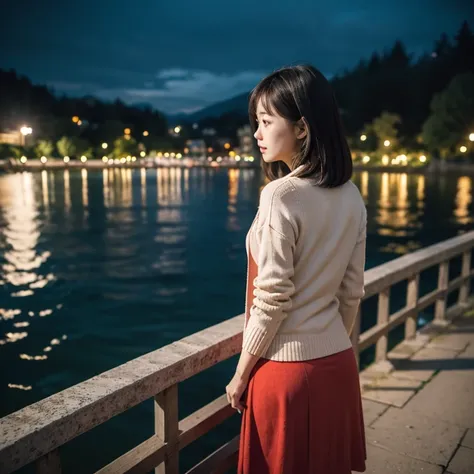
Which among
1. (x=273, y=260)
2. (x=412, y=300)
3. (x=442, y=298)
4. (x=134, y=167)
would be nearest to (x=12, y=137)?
(x=134, y=167)

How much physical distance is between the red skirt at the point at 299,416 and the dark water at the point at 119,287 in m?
4.69

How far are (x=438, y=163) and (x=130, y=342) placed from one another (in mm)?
67894

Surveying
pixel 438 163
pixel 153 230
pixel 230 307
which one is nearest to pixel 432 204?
pixel 153 230

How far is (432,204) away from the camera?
1284 inches

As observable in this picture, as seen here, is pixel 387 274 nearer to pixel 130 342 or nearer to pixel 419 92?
pixel 130 342

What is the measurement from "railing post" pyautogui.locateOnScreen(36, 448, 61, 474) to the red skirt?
64 centimetres

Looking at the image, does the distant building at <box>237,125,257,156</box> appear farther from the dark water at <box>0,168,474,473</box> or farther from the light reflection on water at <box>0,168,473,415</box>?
the dark water at <box>0,168,474,473</box>

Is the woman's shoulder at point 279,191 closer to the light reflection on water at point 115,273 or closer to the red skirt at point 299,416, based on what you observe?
the red skirt at point 299,416

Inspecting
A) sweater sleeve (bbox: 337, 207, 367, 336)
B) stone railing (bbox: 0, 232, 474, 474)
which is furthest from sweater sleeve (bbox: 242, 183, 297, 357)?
stone railing (bbox: 0, 232, 474, 474)

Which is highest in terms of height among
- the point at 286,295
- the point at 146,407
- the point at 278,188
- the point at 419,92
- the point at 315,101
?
the point at 419,92

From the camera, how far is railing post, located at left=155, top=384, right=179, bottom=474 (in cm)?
207

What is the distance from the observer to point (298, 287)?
1.69 m

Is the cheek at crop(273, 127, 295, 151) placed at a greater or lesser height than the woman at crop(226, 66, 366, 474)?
greater

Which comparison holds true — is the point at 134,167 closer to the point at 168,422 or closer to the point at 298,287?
the point at 168,422
